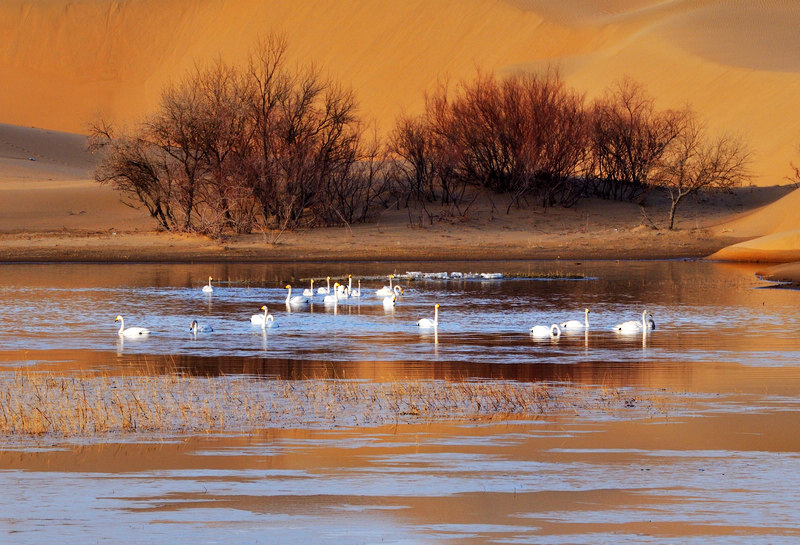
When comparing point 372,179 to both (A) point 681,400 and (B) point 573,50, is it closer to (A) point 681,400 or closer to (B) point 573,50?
(A) point 681,400

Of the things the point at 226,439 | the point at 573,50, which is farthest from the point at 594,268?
the point at 573,50

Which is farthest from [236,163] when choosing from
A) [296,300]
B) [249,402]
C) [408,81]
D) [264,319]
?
[408,81]

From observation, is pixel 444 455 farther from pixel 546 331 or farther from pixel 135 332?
pixel 135 332

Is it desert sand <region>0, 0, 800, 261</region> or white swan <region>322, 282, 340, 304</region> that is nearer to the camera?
white swan <region>322, 282, 340, 304</region>

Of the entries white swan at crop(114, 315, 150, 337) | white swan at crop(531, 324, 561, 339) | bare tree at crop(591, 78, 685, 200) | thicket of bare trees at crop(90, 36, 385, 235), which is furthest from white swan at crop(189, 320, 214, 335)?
bare tree at crop(591, 78, 685, 200)

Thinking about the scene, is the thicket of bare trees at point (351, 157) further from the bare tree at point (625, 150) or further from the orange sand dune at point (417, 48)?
the orange sand dune at point (417, 48)

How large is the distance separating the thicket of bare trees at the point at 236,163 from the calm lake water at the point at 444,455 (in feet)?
60.4

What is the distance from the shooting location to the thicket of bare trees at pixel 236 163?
36.9 metres

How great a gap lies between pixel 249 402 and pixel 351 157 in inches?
1179

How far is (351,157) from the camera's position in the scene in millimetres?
40531

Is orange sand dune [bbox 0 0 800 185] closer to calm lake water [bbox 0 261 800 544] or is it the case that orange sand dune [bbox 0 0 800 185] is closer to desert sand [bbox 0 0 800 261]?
desert sand [bbox 0 0 800 261]

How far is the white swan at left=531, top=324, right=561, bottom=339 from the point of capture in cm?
1655

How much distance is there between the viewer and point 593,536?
6719 mm

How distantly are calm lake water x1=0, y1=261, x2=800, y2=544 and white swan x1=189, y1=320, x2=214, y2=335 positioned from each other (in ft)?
0.54
